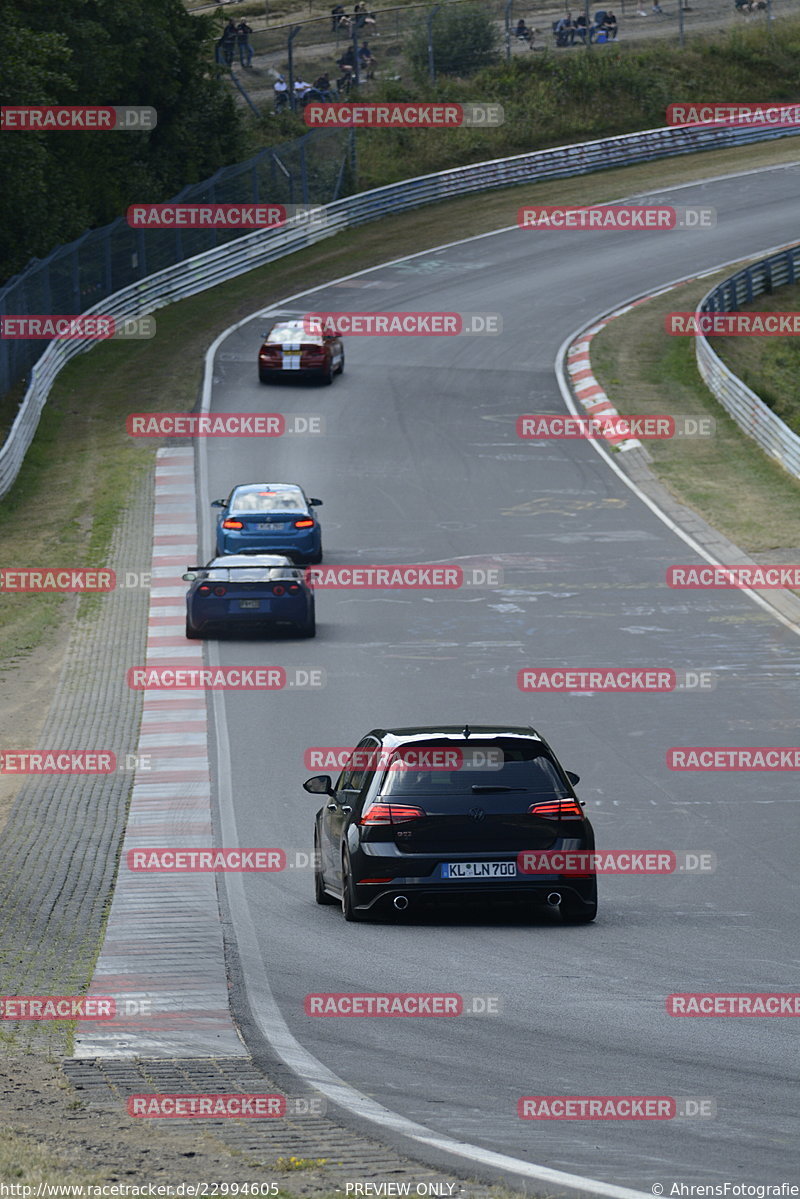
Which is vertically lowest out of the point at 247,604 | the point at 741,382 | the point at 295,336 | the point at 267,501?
the point at 247,604

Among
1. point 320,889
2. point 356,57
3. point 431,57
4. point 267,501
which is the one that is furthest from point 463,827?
point 431,57

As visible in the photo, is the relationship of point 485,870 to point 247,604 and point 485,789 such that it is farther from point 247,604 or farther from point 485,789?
point 247,604

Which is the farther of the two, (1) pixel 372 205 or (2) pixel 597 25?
(2) pixel 597 25

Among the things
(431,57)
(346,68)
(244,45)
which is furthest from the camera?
(244,45)

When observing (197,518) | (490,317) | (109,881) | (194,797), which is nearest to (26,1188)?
(109,881)

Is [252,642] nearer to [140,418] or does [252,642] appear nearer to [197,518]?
[197,518]

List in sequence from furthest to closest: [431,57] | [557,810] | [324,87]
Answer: [431,57] → [324,87] → [557,810]
